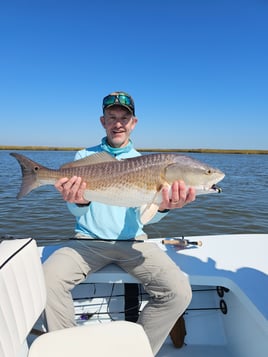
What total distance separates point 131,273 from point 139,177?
3.86 feet

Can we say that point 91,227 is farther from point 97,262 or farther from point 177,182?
point 177,182

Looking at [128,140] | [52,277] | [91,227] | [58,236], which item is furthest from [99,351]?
[58,236]

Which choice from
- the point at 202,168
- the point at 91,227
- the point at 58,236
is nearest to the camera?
the point at 202,168

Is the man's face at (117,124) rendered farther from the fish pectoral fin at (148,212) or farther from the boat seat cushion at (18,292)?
the boat seat cushion at (18,292)

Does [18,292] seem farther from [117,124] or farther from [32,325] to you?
[117,124]

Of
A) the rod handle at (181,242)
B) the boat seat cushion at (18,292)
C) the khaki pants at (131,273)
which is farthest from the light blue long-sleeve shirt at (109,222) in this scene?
the boat seat cushion at (18,292)

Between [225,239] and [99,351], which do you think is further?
[225,239]

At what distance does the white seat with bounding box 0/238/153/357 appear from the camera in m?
2.15

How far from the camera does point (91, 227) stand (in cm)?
377

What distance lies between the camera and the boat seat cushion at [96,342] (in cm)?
241

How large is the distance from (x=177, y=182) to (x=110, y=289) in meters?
2.01

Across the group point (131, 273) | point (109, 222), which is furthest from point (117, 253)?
point (109, 222)

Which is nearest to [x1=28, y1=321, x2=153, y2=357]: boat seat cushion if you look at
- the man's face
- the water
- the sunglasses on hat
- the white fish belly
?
the white fish belly

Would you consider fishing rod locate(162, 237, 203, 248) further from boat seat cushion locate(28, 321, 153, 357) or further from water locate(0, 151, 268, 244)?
water locate(0, 151, 268, 244)
